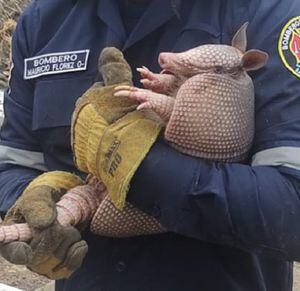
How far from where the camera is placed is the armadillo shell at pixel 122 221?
1904 millimetres

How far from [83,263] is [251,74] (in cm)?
65

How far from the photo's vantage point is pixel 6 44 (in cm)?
871

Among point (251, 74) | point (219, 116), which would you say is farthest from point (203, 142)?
point (251, 74)

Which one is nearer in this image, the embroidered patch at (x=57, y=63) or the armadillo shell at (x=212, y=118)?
the armadillo shell at (x=212, y=118)

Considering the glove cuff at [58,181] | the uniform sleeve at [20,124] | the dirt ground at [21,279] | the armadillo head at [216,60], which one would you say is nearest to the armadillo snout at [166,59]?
the armadillo head at [216,60]

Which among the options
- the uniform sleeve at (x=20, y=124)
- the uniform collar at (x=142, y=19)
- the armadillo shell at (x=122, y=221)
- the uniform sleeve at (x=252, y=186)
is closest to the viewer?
the uniform sleeve at (x=252, y=186)

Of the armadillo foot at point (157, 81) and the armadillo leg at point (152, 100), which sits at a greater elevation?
the armadillo foot at point (157, 81)

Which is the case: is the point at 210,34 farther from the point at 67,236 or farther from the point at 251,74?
the point at 67,236

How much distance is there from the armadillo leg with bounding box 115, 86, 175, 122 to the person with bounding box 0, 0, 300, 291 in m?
0.08

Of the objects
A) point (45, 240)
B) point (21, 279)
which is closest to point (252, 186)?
point (45, 240)

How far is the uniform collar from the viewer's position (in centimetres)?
206

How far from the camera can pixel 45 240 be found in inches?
72.4

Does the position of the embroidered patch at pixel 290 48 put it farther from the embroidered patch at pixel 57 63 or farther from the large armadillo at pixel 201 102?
the embroidered patch at pixel 57 63

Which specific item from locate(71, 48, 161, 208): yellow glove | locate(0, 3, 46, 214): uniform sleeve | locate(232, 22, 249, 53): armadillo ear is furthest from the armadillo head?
locate(0, 3, 46, 214): uniform sleeve
